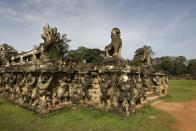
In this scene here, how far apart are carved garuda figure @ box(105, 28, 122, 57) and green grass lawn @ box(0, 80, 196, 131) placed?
358cm

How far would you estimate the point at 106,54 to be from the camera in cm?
1347

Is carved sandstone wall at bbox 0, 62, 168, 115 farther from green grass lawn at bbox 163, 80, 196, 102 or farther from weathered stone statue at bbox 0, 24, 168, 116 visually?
green grass lawn at bbox 163, 80, 196, 102

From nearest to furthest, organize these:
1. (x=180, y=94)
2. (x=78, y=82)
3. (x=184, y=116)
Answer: (x=184, y=116) → (x=78, y=82) → (x=180, y=94)

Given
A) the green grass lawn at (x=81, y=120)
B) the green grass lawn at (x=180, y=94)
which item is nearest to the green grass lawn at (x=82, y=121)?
the green grass lawn at (x=81, y=120)

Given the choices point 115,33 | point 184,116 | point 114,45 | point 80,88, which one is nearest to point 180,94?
point 184,116

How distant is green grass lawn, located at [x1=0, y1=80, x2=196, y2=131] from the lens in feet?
33.1

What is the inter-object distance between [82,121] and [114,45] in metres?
4.88

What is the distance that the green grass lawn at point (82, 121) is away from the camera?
33.1ft

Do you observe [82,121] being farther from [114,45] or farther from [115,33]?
[115,33]

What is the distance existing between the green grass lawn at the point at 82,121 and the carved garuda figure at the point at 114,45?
358cm

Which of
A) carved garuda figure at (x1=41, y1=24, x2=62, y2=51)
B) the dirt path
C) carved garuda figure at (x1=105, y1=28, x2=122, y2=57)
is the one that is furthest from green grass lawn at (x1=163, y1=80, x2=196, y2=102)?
carved garuda figure at (x1=41, y1=24, x2=62, y2=51)

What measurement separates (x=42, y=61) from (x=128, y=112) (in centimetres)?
554

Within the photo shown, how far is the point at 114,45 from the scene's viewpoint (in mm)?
13273

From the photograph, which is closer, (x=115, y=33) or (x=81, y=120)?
(x=81, y=120)
